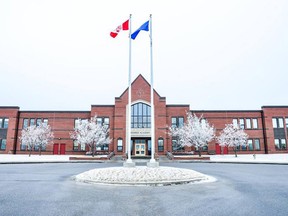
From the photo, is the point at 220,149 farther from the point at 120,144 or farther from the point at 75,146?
the point at 75,146

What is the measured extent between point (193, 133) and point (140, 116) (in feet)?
30.9

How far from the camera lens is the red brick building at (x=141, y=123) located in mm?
37000

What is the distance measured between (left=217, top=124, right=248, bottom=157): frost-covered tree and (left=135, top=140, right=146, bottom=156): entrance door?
13.4 meters

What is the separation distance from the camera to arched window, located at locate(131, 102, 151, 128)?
3694 cm

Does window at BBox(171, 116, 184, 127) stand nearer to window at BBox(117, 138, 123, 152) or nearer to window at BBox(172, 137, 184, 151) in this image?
window at BBox(172, 137, 184, 151)

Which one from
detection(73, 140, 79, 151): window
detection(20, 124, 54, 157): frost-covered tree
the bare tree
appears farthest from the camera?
detection(73, 140, 79, 151): window

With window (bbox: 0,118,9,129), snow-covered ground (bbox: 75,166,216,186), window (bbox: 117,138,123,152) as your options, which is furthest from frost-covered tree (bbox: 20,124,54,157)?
snow-covered ground (bbox: 75,166,216,186)

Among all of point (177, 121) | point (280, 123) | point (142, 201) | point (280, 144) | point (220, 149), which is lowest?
point (142, 201)

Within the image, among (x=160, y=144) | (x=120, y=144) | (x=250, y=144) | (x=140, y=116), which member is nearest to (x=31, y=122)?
(x=120, y=144)

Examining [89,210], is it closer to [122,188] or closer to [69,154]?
[122,188]

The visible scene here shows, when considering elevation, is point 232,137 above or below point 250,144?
above

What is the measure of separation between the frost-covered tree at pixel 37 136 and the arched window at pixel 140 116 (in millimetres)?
15356

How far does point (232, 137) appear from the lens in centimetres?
3625

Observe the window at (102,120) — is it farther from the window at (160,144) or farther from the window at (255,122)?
the window at (255,122)
